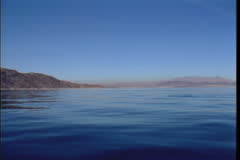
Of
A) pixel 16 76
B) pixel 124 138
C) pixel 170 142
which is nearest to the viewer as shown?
pixel 170 142

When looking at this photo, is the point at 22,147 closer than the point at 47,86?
Yes

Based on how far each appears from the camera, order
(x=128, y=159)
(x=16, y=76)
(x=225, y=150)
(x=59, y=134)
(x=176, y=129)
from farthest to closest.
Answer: (x=16, y=76) < (x=176, y=129) < (x=59, y=134) < (x=225, y=150) < (x=128, y=159)

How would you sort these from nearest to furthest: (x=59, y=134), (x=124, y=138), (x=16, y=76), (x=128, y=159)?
(x=128, y=159) < (x=124, y=138) < (x=59, y=134) < (x=16, y=76)

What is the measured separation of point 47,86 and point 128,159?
323ft

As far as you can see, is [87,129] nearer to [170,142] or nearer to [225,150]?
[170,142]

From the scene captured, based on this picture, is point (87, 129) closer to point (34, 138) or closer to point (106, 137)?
point (106, 137)

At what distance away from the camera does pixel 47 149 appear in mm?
4438

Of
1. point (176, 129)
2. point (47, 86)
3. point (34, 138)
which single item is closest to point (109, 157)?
point (34, 138)

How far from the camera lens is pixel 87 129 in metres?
6.45

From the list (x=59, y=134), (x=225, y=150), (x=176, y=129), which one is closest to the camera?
(x=225, y=150)

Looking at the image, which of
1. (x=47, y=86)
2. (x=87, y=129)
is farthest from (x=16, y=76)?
(x=87, y=129)

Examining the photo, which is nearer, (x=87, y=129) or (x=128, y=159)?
(x=128, y=159)

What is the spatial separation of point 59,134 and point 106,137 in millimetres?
1477

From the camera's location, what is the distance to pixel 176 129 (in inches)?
253
